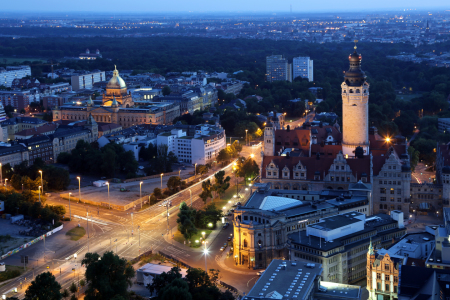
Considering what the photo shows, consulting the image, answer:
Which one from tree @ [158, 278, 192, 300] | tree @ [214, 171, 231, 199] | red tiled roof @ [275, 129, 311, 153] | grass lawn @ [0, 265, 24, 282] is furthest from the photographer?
red tiled roof @ [275, 129, 311, 153]

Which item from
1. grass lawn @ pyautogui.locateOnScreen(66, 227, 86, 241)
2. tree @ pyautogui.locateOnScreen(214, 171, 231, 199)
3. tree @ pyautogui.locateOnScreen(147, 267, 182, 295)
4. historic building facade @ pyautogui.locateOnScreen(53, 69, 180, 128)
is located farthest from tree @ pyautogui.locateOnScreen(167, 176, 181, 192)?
historic building facade @ pyautogui.locateOnScreen(53, 69, 180, 128)

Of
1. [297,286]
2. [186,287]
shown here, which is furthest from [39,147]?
[297,286]

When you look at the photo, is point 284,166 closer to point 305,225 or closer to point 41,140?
point 305,225

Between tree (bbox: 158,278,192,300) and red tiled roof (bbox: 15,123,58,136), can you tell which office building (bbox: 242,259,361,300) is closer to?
tree (bbox: 158,278,192,300)

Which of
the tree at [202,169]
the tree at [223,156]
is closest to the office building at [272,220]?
the tree at [202,169]

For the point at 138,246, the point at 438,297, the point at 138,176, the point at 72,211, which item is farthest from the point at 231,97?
the point at 438,297

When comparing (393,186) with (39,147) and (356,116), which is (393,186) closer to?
(356,116)
